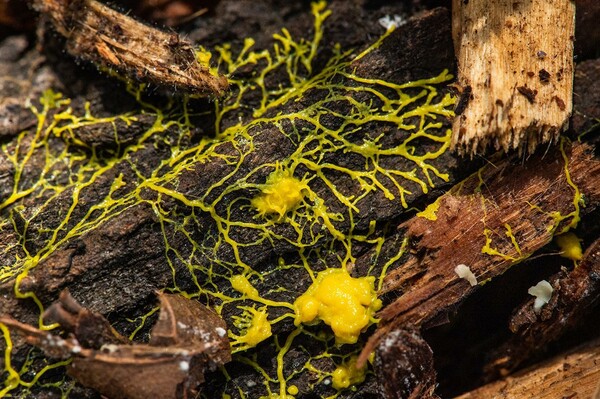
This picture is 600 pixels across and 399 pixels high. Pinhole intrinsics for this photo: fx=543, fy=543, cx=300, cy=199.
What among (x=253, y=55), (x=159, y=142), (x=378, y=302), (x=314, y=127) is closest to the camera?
(x=378, y=302)

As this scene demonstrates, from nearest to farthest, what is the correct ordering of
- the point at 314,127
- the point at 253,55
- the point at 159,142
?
the point at 314,127, the point at 159,142, the point at 253,55

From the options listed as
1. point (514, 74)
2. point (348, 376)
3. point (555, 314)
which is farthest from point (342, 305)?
point (514, 74)

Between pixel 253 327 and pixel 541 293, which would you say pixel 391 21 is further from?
pixel 253 327

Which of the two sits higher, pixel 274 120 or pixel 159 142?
pixel 274 120

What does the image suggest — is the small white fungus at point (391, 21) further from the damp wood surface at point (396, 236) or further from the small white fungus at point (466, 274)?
the small white fungus at point (466, 274)

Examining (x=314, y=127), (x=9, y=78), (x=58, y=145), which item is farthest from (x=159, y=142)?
(x=9, y=78)

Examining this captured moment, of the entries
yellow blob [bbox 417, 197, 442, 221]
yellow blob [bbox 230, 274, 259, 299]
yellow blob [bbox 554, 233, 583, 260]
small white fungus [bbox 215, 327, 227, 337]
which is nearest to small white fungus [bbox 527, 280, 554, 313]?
yellow blob [bbox 554, 233, 583, 260]

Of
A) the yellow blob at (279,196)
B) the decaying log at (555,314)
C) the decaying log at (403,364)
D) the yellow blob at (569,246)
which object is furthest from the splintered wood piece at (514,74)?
the decaying log at (403,364)

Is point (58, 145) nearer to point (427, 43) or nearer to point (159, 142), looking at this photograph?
point (159, 142)
